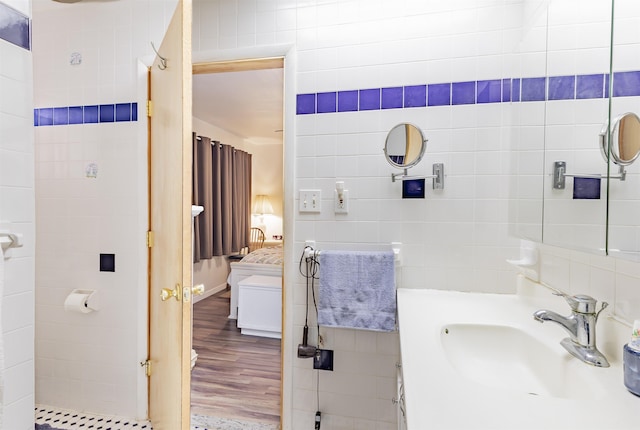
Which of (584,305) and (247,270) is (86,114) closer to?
(247,270)

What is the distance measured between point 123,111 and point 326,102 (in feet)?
3.86

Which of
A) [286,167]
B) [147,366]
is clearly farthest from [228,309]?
[286,167]

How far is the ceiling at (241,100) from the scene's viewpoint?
3.09 meters

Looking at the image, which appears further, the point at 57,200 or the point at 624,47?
the point at 57,200

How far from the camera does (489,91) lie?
1.58 m

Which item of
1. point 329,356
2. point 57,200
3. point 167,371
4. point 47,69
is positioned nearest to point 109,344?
point 167,371

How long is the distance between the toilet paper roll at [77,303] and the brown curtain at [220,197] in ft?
7.53

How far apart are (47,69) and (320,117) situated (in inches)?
66.6

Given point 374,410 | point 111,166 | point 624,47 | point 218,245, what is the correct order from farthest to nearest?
point 218,245
point 111,166
point 374,410
point 624,47

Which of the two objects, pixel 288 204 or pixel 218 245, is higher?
pixel 288 204

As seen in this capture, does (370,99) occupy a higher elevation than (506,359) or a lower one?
higher

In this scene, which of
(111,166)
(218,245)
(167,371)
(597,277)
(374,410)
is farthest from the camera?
(218,245)

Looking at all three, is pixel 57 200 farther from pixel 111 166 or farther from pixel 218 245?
pixel 218 245

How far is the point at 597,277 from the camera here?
0.99m
